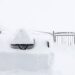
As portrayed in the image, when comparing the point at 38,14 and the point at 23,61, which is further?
the point at 38,14

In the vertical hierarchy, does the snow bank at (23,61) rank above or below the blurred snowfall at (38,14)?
below

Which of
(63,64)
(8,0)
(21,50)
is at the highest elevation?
(8,0)

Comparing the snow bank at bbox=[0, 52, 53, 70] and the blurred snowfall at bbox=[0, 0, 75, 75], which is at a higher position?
the blurred snowfall at bbox=[0, 0, 75, 75]

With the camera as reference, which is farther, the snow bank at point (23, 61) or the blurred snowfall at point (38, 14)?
the blurred snowfall at point (38, 14)

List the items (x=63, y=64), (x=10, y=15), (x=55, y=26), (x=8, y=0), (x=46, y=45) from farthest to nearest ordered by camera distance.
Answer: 1. (x=8, y=0)
2. (x=10, y=15)
3. (x=55, y=26)
4. (x=63, y=64)
5. (x=46, y=45)

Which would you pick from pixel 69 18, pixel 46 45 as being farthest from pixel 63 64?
pixel 69 18

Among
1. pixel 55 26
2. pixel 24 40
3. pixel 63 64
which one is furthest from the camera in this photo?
pixel 55 26

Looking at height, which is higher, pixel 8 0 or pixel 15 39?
pixel 8 0

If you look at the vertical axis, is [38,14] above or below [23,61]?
above

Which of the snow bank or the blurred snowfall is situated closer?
the snow bank

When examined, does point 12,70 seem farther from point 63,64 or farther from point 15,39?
point 63,64

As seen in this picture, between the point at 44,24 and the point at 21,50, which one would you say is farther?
the point at 44,24

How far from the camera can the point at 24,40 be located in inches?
228

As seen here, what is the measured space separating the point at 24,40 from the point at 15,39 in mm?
271
